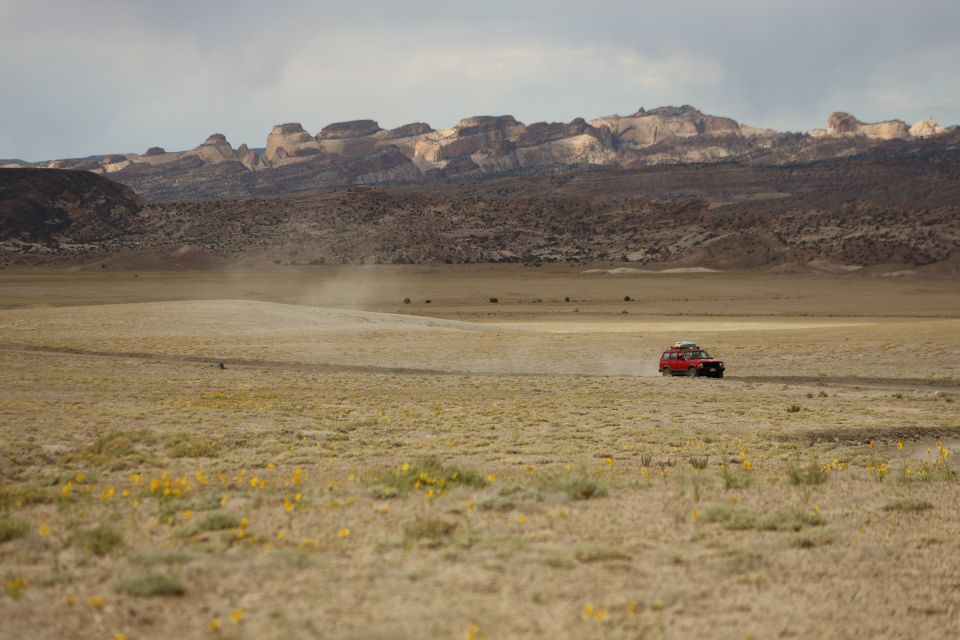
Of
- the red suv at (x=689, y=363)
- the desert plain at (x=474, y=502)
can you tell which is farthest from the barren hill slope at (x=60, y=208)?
the red suv at (x=689, y=363)

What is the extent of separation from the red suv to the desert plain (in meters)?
0.79

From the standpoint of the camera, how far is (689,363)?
32.2 m

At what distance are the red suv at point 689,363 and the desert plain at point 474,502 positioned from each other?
789 mm

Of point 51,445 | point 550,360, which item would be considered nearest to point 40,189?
point 550,360

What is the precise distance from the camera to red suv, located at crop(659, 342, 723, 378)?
1256 inches

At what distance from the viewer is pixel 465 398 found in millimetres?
24328

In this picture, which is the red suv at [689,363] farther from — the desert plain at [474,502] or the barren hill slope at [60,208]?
the barren hill slope at [60,208]

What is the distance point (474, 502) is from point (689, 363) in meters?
22.9

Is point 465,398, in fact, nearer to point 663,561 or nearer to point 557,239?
point 663,561

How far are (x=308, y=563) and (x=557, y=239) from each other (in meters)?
156

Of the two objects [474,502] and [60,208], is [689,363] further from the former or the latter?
[60,208]

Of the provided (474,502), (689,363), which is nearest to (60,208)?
(689,363)

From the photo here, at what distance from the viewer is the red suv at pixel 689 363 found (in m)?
31.9

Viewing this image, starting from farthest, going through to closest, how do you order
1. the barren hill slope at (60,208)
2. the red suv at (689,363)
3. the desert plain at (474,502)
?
the barren hill slope at (60,208) < the red suv at (689,363) < the desert plain at (474,502)
